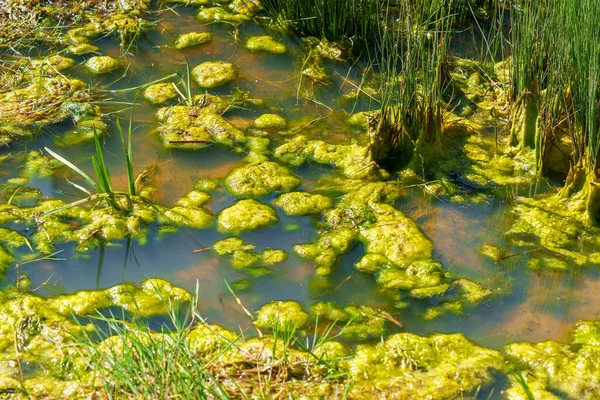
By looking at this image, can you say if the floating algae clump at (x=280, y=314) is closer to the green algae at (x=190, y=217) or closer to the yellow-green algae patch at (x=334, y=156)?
the green algae at (x=190, y=217)

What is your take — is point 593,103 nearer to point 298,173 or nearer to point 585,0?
point 585,0

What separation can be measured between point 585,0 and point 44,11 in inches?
117

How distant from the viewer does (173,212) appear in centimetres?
314

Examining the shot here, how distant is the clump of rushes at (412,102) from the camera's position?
3111 mm

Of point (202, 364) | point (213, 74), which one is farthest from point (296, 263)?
point (213, 74)

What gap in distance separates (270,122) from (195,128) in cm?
37

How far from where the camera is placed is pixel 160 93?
3.83 meters

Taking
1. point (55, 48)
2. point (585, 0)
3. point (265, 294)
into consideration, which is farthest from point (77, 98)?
point (585, 0)

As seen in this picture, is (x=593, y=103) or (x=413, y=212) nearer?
(x=593, y=103)

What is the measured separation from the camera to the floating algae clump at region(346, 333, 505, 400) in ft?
7.92

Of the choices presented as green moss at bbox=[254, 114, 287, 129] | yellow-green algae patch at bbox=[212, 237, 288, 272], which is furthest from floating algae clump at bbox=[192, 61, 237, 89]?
yellow-green algae patch at bbox=[212, 237, 288, 272]

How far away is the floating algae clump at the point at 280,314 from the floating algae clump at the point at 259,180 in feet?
2.19

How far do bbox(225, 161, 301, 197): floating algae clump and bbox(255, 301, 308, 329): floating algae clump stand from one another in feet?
2.19

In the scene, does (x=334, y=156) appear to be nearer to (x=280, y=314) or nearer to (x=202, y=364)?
(x=280, y=314)
